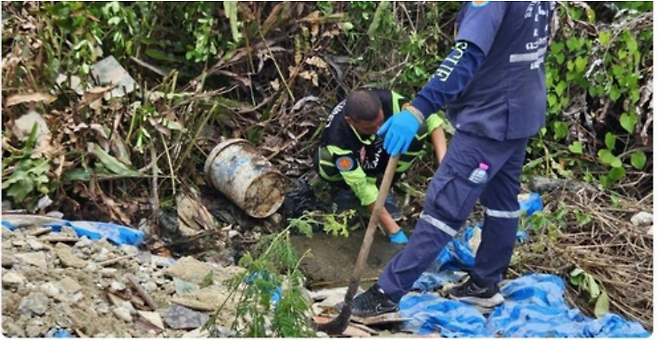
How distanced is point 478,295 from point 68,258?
191 centimetres

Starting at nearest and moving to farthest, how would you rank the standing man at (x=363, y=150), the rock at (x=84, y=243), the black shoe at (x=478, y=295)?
the rock at (x=84, y=243) → the black shoe at (x=478, y=295) → the standing man at (x=363, y=150)

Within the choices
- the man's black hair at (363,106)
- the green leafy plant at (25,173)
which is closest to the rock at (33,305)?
the green leafy plant at (25,173)

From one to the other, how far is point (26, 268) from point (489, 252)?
2088mm

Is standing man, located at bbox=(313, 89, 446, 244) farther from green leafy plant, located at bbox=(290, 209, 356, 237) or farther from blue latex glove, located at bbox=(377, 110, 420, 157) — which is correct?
green leafy plant, located at bbox=(290, 209, 356, 237)

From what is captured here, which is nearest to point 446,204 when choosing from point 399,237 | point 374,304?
point 374,304

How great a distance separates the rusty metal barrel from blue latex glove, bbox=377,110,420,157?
149 centimetres

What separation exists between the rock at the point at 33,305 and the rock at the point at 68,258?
0.46 meters

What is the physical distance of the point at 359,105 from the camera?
4.54 m

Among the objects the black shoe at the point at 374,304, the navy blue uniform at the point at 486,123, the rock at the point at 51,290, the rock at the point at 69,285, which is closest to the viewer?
the rock at the point at 51,290

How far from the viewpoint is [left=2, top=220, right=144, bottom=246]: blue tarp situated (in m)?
4.21

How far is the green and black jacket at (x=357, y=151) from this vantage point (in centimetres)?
483

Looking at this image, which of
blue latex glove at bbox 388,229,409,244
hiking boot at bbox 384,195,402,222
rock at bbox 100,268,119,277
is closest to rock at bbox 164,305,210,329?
rock at bbox 100,268,119,277

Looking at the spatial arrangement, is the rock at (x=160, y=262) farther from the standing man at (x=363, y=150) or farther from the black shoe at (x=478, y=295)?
the black shoe at (x=478, y=295)

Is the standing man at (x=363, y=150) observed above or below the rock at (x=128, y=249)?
above
